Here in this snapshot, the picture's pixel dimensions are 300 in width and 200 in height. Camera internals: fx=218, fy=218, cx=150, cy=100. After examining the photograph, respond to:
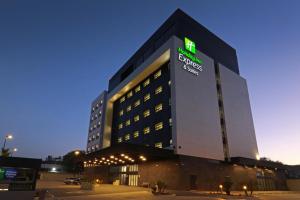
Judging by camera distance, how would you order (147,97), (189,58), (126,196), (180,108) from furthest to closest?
(147,97) < (189,58) < (180,108) < (126,196)

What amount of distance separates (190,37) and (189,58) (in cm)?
746

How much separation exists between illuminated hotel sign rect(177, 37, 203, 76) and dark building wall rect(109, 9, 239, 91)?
2764 millimetres

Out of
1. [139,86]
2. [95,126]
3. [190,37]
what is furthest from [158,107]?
[95,126]

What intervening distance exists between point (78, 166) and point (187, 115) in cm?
7420

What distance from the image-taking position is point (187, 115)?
45.2 m

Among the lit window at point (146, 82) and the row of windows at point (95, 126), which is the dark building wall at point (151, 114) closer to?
the lit window at point (146, 82)

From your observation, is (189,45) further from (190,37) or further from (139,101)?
(139,101)

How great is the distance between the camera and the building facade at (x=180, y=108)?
43688 millimetres

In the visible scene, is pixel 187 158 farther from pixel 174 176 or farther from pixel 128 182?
pixel 128 182

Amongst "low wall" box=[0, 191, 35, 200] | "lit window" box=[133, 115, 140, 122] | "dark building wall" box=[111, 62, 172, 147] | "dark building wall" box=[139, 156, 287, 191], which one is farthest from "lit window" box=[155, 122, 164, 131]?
"low wall" box=[0, 191, 35, 200]

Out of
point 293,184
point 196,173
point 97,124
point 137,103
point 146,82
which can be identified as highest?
point 146,82

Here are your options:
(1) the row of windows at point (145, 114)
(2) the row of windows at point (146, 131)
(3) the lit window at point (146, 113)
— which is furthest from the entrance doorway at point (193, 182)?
(3) the lit window at point (146, 113)

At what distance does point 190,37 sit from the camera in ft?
181

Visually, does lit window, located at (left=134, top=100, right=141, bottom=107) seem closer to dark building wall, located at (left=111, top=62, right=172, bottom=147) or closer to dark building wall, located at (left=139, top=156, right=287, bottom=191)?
dark building wall, located at (left=111, top=62, right=172, bottom=147)
